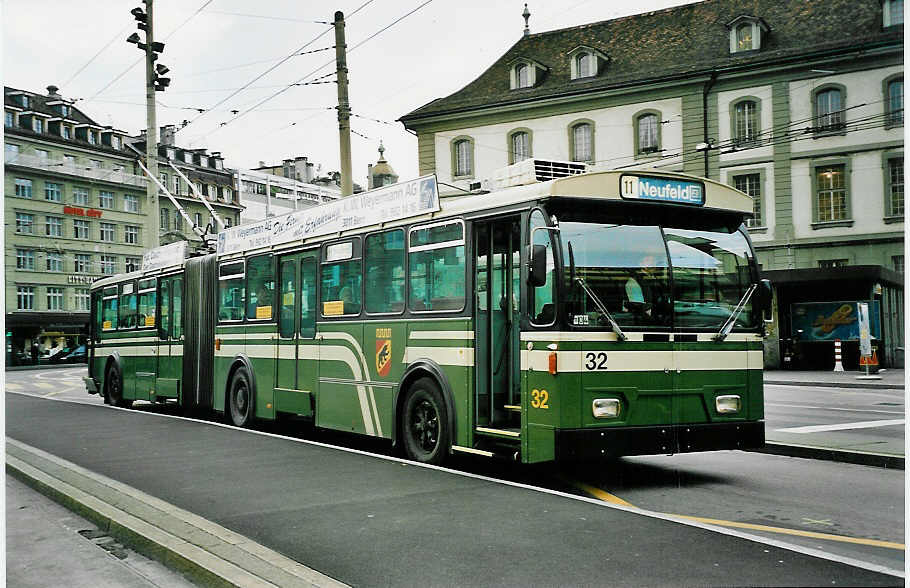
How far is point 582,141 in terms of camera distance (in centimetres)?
4066

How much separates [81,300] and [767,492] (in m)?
21.7

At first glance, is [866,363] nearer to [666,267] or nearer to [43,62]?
[666,267]

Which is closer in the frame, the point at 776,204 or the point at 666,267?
the point at 666,267

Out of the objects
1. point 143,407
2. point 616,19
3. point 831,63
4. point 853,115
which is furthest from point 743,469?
point 616,19

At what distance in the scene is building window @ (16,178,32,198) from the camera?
25447mm

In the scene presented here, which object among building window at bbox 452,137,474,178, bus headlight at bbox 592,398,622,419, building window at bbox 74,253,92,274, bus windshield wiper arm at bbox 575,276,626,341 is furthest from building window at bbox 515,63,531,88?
bus headlight at bbox 592,398,622,419

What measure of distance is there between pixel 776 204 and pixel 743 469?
90.9 ft

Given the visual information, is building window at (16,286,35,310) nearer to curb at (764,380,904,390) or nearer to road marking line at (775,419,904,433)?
curb at (764,380,904,390)

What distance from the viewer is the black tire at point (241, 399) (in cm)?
1540

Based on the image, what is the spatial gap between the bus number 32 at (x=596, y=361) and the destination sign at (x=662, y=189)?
1526 millimetres

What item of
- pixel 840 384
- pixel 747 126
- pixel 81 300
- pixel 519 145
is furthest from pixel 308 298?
pixel 519 145

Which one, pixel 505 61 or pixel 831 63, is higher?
pixel 505 61

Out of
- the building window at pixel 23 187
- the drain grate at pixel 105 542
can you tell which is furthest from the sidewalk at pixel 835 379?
the drain grate at pixel 105 542

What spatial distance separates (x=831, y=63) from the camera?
2911 centimetres
